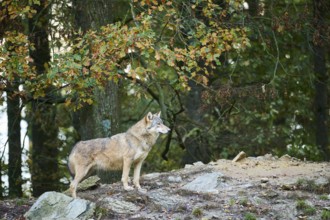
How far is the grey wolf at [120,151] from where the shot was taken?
43.7ft

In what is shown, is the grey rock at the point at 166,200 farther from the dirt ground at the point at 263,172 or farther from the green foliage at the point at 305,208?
the green foliage at the point at 305,208

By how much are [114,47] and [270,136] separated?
1095 cm

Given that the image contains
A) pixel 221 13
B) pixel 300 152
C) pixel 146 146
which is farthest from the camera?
pixel 300 152

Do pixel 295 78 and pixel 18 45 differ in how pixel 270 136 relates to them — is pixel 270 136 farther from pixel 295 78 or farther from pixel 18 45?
pixel 18 45

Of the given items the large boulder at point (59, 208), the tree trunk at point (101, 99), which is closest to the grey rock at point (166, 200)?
the large boulder at point (59, 208)

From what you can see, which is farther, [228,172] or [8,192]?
[8,192]

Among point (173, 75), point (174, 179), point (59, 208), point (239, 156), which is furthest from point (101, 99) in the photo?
point (173, 75)

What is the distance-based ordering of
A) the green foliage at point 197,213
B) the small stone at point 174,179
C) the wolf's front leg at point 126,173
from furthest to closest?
the small stone at point 174,179
the wolf's front leg at point 126,173
the green foliage at point 197,213

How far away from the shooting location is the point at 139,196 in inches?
500

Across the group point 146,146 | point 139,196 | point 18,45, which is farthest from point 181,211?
point 18,45

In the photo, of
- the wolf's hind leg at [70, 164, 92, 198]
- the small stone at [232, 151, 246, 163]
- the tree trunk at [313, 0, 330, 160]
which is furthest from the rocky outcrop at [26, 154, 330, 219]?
the tree trunk at [313, 0, 330, 160]

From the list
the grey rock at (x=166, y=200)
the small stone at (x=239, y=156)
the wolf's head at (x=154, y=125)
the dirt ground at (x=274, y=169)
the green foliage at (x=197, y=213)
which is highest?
the wolf's head at (x=154, y=125)

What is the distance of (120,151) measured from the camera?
1352 cm

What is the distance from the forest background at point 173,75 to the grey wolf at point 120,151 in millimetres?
880
